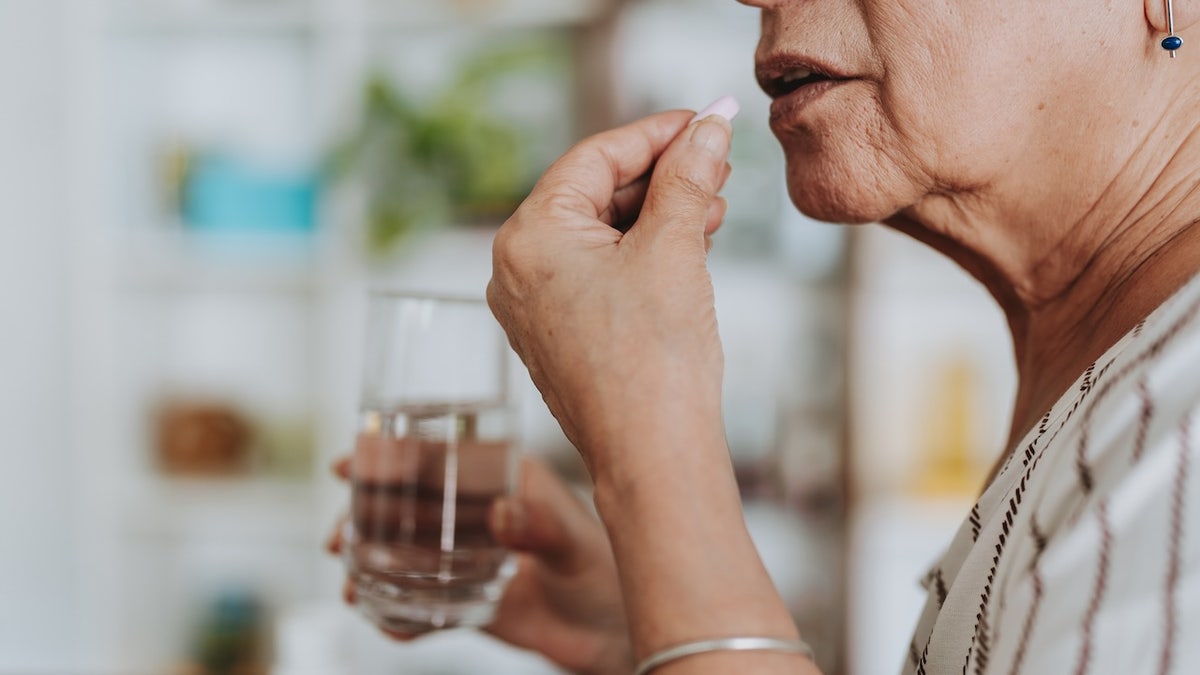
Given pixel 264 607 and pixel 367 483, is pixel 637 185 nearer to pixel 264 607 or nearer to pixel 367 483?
pixel 367 483

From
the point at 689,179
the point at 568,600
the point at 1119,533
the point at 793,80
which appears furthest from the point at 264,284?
the point at 1119,533

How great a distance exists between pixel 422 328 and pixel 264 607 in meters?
2.16

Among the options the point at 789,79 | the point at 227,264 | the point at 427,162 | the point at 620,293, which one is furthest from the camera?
the point at 227,264

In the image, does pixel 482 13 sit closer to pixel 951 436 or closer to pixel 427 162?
pixel 427 162

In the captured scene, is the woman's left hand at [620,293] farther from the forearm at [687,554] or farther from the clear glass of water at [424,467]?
the clear glass of water at [424,467]

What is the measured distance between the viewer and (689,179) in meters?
0.67

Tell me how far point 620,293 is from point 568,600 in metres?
0.59

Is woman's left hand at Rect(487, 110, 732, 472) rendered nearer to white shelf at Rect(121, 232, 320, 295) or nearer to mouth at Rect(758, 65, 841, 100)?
mouth at Rect(758, 65, 841, 100)

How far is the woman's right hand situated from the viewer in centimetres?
109

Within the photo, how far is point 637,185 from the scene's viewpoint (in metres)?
0.76

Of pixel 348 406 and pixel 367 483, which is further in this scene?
pixel 348 406

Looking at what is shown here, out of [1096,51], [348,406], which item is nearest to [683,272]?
[1096,51]

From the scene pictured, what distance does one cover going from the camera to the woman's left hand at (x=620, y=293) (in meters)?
0.58

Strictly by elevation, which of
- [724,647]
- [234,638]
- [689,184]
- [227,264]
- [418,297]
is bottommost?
[234,638]
